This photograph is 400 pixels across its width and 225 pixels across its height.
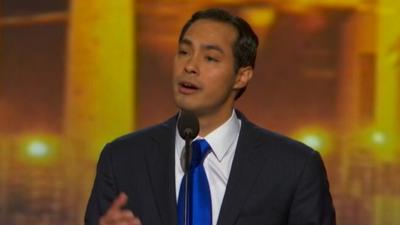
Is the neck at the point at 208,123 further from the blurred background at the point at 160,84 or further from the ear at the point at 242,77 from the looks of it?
the blurred background at the point at 160,84

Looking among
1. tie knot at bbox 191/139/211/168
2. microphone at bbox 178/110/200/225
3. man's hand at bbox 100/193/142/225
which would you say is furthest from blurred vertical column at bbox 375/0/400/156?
man's hand at bbox 100/193/142/225

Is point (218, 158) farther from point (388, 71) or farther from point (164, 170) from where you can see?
point (388, 71)

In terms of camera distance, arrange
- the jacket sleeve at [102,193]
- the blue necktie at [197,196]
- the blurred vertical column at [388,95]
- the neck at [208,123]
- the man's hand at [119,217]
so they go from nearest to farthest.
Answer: the man's hand at [119,217], the blue necktie at [197,196], the jacket sleeve at [102,193], the neck at [208,123], the blurred vertical column at [388,95]

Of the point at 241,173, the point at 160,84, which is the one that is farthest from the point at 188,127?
the point at 160,84

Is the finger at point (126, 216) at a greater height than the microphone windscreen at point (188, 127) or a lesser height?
lesser

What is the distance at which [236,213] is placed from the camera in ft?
7.46

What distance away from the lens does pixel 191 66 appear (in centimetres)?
237

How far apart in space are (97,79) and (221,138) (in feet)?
5.00

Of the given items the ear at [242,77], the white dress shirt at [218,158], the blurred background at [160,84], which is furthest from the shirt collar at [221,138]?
the blurred background at [160,84]

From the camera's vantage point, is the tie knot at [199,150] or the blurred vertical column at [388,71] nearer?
the tie knot at [199,150]

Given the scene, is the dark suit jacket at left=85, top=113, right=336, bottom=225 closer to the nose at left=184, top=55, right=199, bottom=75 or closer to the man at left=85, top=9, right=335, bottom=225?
the man at left=85, top=9, right=335, bottom=225

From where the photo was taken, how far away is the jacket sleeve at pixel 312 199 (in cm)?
231

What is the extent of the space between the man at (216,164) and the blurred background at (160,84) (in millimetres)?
1348

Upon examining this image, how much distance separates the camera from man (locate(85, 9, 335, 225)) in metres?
2.30
